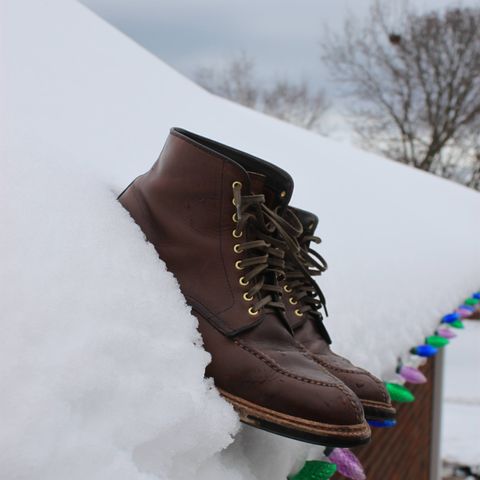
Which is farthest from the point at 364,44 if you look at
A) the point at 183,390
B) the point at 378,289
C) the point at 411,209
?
the point at 183,390

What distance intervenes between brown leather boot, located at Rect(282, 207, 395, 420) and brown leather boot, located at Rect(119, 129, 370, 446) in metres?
0.09

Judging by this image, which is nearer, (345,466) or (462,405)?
(345,466)

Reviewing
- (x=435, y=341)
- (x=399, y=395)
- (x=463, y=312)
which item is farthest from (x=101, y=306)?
(x=463, y=312)

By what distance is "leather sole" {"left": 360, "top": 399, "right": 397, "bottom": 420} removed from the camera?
880 mm

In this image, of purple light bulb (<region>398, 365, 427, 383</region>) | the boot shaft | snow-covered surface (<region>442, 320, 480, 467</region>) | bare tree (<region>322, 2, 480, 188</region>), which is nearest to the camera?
the boot shaft

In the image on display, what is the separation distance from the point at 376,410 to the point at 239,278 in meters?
0.28

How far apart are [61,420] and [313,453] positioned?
50 cm

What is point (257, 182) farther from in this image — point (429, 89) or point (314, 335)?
point (429, 89)

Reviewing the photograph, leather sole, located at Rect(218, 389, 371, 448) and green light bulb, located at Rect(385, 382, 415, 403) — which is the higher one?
leather sole, located at Rect(218, 389, 371, 448)

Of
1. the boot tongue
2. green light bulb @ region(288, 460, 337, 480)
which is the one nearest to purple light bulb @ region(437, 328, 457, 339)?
green light bulb @ region(288, 460, 337, 480)

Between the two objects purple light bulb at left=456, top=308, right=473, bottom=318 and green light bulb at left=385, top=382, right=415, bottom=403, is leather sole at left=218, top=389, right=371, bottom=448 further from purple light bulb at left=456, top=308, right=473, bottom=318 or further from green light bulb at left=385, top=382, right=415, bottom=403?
purple light bulb at left=456, top=308, right=473, bottom=318

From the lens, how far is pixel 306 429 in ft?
2.31

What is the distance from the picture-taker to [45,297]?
68cm

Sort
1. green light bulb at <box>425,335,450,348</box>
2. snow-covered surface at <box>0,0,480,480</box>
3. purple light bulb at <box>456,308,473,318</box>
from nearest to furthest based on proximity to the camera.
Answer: snow-covered surface at <box>0,0,480,480</box>, green light bulb at <box>425,335,450,348</box>, purple light bulb at <box>456,308,473,318</box>
